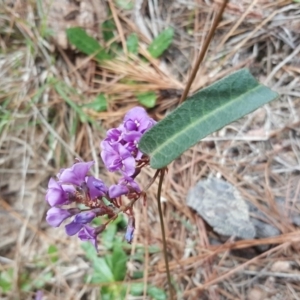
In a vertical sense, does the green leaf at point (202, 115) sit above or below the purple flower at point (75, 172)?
above

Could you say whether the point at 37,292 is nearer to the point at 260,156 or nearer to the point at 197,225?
the point at 197,225

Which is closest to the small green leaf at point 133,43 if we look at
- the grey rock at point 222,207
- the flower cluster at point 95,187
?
the grey rock at point 222,207

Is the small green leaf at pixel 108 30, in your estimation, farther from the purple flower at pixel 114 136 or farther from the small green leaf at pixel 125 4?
the purple flower at pixel 114 136

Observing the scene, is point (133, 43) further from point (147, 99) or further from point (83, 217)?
point (83, 217)

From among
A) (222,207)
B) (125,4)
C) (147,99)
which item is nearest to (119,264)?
(222,207)

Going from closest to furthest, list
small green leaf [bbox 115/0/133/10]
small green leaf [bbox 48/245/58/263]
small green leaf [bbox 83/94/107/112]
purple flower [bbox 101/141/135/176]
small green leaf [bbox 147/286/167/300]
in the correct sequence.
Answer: purple flower [bbox 101/141/135/176] < small green leaf [bbox 147/286/167/300] < small green leaf [bbox 48/245/58/263] < small green leaf [bbox 83/94/107/112] < small green leaf [bbox 115/0/133/10]

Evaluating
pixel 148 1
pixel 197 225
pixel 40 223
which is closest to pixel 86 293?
pixel 40 223

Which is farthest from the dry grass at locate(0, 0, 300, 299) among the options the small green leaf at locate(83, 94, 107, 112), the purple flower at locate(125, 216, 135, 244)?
the purple flower at locate(125, 216, 135, 244)

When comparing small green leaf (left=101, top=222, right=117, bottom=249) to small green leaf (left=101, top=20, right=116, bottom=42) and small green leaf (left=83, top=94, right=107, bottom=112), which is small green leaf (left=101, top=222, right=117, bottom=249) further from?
small green leaf (left=101, top=20, right=116, bottom=42)
